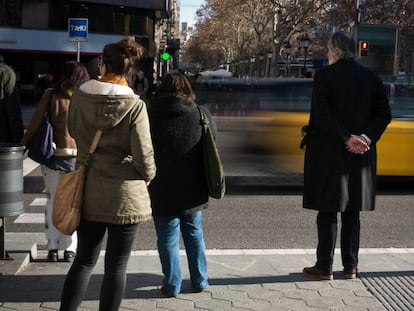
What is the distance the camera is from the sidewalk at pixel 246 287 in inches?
168

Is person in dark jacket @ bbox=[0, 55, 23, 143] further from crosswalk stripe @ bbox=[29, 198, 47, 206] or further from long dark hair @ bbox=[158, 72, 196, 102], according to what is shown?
crosswalk stripe @ bbox=[29, 198, 47, 206]

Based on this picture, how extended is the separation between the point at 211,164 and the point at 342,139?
1027 mm

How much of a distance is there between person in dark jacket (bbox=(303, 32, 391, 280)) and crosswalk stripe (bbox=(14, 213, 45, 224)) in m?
3.80

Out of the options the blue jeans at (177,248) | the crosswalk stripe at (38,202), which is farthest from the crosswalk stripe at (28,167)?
the blue jeans at (177,248)

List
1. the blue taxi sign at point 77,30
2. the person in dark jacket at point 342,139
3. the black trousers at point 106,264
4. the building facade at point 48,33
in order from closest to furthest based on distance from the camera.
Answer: the black trousers at point 106,264 < the person in dark jacket at point 342,139 < the blue taxi sign at point 77,30 < the building facade at point 48,33

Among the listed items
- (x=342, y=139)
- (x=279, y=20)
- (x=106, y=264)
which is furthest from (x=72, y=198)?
(x=279, y=20)

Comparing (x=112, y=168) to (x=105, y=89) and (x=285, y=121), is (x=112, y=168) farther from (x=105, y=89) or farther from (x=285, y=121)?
(x=285, y=121)

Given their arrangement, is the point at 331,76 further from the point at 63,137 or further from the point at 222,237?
the point at 222,237

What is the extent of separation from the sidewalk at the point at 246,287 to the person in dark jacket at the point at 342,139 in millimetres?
354

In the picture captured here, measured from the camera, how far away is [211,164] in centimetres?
426

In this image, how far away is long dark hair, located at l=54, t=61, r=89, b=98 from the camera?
5.02 m

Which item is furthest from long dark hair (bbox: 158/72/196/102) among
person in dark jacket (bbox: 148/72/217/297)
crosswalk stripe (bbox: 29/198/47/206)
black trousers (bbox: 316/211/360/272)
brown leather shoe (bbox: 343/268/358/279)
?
crosswalk stripe (bbox: 29/198/47/206)

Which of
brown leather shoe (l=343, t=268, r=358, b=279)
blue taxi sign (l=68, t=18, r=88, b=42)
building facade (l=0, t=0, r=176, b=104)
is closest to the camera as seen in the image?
brown leather shoe (l=343, t=268, r=358, b=279)

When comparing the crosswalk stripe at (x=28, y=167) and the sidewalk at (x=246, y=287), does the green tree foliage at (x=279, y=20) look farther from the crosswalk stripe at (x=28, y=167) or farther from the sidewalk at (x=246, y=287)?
the sidewalk at (x=246, y=287)
